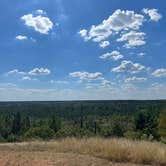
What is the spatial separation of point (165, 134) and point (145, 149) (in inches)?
1109

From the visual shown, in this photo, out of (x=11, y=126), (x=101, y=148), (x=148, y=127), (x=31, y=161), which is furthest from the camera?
(x=11, y=126)

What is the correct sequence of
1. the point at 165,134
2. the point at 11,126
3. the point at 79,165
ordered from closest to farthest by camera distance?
1. the point at 79,165
2. the point at 165,134
3. the point at 11,126

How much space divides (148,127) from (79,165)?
165 ft

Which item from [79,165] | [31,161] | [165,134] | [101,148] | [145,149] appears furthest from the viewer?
[165,134]

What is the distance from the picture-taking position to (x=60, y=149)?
37.3ft

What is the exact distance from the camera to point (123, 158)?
32.1 feet

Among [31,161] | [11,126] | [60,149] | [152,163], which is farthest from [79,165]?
[11,126]

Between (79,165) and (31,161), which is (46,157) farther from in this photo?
(79,165)

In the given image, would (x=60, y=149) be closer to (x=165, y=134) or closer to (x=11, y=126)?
(x=165, y=134)

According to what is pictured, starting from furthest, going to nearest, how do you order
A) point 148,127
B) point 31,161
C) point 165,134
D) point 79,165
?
point 148,127, point 165,134, point 31,161, point 79,165

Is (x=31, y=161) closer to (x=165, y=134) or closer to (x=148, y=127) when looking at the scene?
(x=165, y=134)

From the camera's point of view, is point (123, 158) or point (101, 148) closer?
→ point (123, 158)

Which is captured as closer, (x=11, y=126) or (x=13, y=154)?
(x=13, y=154)

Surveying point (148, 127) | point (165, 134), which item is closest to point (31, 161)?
point (165, 134)
